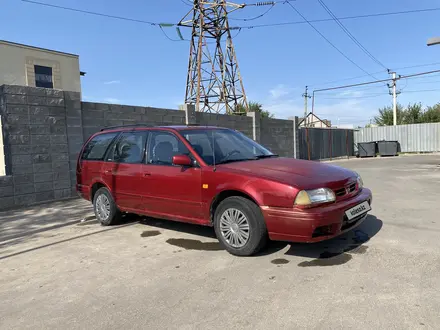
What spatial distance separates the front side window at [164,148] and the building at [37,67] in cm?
1028

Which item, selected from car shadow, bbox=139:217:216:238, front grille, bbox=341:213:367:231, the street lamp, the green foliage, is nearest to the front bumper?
front grille, bbox=341:213:367:231

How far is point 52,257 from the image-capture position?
4891mm

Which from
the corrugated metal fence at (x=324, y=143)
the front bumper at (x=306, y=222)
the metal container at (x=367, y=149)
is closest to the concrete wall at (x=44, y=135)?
the front bumper at (x=306, y=222)

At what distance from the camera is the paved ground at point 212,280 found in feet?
10.0

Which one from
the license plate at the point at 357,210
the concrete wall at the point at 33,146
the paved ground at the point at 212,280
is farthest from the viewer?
the concrete wall at the point at 33,146

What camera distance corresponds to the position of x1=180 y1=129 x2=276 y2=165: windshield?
515cm

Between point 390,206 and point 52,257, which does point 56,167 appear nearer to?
point 52,257

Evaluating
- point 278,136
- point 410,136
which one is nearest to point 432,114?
point 410,136

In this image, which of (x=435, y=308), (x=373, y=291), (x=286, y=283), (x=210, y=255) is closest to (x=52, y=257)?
(x=210, y=255)

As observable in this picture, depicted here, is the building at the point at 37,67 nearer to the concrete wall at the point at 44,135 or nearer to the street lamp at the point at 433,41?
the concrete wall at the point at 44,135

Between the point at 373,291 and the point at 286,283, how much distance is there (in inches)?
31.9

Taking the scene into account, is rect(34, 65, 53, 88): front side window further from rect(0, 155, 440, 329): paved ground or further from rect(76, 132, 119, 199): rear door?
rect(0, 155, 440, 329): paved ground

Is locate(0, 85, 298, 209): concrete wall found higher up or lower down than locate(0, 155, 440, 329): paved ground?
higher up

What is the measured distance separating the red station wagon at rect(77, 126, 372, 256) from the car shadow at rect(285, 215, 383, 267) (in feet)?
1.03
